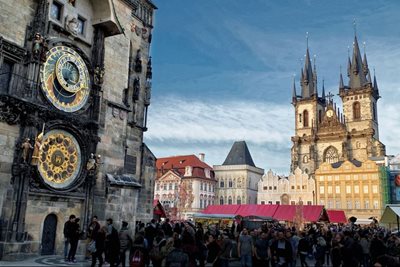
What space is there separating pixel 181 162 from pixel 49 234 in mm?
63770

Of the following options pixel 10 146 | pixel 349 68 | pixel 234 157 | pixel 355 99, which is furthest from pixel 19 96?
pixel 349 68

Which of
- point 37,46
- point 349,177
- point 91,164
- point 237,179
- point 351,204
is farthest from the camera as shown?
point 237,179

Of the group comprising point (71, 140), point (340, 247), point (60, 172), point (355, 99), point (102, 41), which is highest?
point (355, 99)

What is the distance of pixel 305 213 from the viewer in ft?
124

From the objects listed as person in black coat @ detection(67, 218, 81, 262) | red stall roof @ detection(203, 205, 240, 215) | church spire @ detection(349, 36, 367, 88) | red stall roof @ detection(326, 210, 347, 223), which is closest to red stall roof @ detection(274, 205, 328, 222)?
red stall roof @ detection(203, 205, 240, 215)

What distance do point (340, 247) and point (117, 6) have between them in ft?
48.5

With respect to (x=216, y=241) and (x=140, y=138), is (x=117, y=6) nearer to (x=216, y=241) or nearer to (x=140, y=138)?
(x=140, y=138)

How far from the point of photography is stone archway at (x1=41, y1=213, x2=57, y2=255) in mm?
13836

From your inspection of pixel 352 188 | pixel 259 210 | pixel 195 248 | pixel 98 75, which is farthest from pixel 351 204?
pixel 195 248

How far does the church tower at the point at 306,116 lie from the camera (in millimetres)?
80625

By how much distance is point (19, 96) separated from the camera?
13.1 meters

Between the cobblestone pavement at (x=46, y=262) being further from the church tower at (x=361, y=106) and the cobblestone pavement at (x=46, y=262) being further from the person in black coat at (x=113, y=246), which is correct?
the church tower at (x=361, y=106)

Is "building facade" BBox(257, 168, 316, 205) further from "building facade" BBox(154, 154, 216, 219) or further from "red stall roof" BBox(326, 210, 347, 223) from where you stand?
"red stall roof" BBox(326, 210, 347, 223)

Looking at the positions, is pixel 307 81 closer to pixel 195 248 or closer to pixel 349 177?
pixel 349 177
